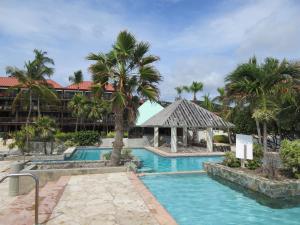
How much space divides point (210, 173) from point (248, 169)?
7.42ft

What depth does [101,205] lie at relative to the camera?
296 inches

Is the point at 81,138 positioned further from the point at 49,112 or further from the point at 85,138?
the point at 49,112

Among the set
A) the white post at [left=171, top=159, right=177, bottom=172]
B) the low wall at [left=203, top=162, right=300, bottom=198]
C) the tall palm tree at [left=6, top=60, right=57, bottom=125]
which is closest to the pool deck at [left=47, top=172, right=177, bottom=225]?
the low wall at [left=203, top=162, right=300, bottom=198]

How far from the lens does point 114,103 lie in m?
13.0

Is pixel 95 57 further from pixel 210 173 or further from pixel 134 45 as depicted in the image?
pixel 210 173

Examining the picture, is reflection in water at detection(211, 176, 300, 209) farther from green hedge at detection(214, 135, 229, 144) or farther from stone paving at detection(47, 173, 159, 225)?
green hedge at detection(214, 135, 229, 144)

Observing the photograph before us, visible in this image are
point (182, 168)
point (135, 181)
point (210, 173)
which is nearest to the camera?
point (135, 181)

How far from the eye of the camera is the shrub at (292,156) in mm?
11117

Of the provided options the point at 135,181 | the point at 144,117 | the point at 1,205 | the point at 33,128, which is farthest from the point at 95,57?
the point at 144,117

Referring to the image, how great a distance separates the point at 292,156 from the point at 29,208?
961 centimetres

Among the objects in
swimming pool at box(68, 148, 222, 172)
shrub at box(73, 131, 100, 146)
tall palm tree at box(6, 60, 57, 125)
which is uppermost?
tall palm tree at box(6, 60, 57, 125)

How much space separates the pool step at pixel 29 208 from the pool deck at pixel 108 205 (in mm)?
189

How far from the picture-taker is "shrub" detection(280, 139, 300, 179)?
438 inches

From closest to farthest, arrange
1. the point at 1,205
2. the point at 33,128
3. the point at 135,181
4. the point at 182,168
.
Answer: the point at 1,205 < the point at 135,181 < the point at 182,168 < the point at 33,128
